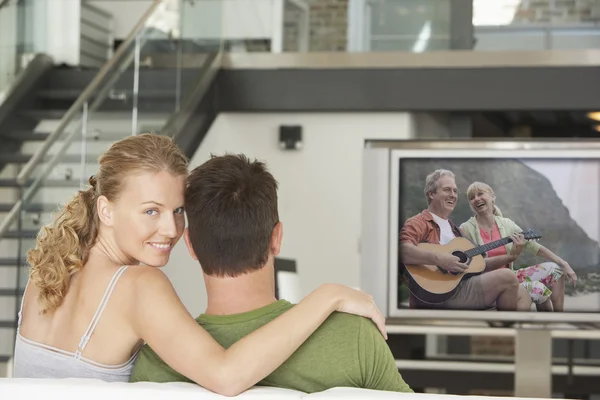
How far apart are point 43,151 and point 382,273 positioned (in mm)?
3266

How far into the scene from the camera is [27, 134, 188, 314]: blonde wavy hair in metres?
2.14

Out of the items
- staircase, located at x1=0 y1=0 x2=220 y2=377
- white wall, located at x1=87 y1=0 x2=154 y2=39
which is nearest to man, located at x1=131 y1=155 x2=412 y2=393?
staircase, located at x1=0 y1=0 x2=220 y2=377

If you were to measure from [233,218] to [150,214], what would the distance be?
0.27 metres

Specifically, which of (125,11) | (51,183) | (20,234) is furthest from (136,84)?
(125,11)

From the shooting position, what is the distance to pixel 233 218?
1.95m

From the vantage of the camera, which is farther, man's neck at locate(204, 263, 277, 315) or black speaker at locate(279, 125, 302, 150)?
black speaker at locate(279, 125, 302, 150)

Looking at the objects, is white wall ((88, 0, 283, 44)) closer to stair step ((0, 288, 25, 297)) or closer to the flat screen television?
stair step ((0, 288, 25, 297))

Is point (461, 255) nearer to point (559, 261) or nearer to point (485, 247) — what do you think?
point (485, 247)

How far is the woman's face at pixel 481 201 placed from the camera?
317 centimetres

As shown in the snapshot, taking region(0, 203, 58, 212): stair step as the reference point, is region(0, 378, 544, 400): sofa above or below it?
below

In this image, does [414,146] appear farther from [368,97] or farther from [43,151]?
[368,97]

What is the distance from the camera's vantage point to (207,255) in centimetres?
198

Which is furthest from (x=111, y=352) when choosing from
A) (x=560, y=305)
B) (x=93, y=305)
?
(x=560, y=305)

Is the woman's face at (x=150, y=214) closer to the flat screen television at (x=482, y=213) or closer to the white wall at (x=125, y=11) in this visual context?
the flat screen television at (x=482, y=213)
